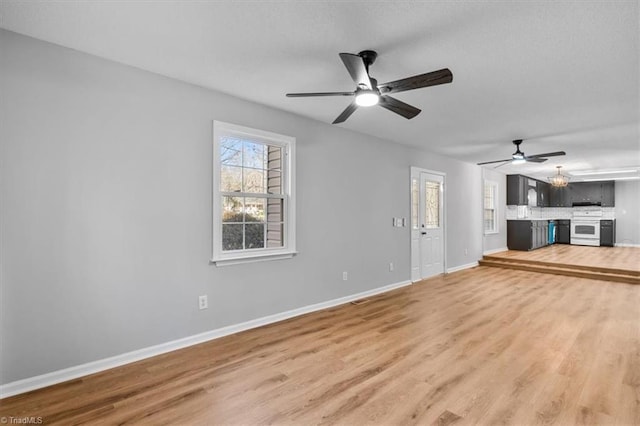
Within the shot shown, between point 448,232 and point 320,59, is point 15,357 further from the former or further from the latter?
point 448,232

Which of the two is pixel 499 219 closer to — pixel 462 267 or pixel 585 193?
pixel 462 267

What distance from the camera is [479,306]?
4520mm

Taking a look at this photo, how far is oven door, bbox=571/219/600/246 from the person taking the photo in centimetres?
1090

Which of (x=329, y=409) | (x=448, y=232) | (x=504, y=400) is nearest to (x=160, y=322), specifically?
(x=329, y=409)

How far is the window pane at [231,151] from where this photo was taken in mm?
3512

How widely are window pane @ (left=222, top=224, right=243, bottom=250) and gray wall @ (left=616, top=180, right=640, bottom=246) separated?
1330 cm

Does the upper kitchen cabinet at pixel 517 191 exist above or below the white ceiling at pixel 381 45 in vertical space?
below

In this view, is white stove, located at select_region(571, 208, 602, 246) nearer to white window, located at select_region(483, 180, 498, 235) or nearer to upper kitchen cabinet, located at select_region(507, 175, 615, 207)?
upper kitchen cabinet, located at select_region(507, 175, 615, 207)

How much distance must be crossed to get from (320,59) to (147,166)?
5.90ft

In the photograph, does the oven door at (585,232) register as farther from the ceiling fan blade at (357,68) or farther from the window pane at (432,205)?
the ceiling fan blade at (357,68)

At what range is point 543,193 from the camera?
11289 mm

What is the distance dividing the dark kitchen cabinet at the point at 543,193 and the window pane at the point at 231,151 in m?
10.8

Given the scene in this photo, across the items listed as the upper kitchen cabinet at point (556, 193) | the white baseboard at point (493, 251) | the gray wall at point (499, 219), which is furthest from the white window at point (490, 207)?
the upper kitchen cabinet at point (556, 193)

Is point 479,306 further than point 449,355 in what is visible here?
Yes
